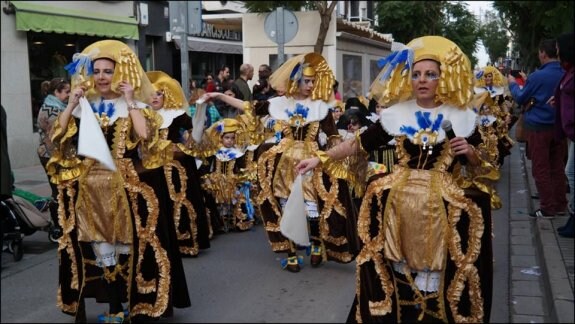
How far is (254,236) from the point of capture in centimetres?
790

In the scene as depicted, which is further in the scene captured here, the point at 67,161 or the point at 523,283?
the point at 523,283

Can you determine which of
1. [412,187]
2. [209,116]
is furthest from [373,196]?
[209,116]

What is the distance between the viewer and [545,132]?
7484 mm

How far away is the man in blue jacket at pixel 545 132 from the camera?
736 cm

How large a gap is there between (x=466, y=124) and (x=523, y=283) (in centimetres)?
A: 244

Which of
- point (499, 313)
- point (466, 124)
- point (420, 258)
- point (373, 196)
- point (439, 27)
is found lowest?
point (499, 313)

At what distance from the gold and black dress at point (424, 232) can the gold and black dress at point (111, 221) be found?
55.1 inches

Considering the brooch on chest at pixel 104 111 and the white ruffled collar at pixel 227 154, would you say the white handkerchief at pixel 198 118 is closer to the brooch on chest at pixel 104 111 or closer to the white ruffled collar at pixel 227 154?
the white ruffled collar at pixel 227 154

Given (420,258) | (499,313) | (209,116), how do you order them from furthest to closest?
(209,116), (499,313), (420,258)

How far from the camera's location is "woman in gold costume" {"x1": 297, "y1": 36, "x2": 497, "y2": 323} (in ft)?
12.6

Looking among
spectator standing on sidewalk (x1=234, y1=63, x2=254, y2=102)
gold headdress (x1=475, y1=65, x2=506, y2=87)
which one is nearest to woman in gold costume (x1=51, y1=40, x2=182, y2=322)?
spectator standing on sidewalk (x1=234, y1=63, x2=254, y2=102)

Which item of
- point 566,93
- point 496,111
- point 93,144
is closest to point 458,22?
point 496,111

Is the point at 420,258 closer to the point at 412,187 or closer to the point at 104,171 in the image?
the point at 412,187

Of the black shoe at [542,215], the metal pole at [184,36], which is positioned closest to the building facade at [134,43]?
the metal pole at [184,36]
